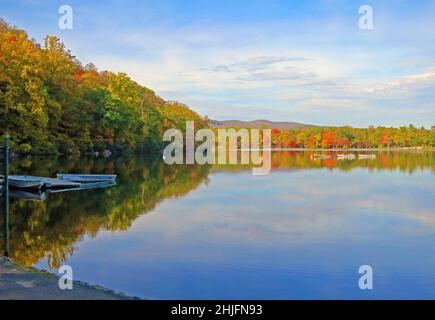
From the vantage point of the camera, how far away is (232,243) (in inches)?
452

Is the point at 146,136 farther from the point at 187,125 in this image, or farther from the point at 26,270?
the point at 26,270

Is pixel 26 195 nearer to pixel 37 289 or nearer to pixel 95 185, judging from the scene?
pixel 95 185

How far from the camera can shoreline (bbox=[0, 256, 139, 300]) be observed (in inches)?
235

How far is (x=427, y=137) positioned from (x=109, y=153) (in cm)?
11270

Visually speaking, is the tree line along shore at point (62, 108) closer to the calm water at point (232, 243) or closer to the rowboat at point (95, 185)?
the rowboat at point (95, 185)

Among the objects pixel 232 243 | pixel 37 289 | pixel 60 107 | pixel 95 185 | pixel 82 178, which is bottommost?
pixel 232 243

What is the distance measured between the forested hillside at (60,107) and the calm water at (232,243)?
2485 centimetres

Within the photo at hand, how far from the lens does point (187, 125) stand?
338 feet

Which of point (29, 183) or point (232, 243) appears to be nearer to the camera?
point (232, 243)

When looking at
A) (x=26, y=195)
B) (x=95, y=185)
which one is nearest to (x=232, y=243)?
(x=26, y=195)

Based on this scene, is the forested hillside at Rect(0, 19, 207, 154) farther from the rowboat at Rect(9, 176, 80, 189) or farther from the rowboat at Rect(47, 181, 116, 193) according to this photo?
the rowboat at Rect(9, 176, 80, 189)

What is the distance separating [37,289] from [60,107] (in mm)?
44431

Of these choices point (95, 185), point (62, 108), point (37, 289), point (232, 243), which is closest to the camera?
point (37, 289)
